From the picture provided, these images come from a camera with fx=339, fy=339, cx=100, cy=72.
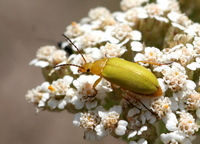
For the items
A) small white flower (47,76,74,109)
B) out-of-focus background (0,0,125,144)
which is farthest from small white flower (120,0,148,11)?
out-of-focus background (0,0,125,144)

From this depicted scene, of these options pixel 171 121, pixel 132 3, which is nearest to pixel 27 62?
pixel 132 3

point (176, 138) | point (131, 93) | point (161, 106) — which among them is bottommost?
point (176, 138)

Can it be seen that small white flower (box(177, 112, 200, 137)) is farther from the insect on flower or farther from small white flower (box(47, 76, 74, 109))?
small white flower (box(47, 76, 74, 109))

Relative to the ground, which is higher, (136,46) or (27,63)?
(136,46)

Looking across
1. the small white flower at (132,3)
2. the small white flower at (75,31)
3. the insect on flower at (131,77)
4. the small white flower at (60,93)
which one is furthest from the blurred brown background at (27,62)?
the insect on flower at (131,77)

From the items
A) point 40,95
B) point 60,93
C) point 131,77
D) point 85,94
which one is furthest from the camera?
point 40,95

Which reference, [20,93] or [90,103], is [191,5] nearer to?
[90,103]

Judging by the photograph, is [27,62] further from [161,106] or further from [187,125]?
[187,125]
